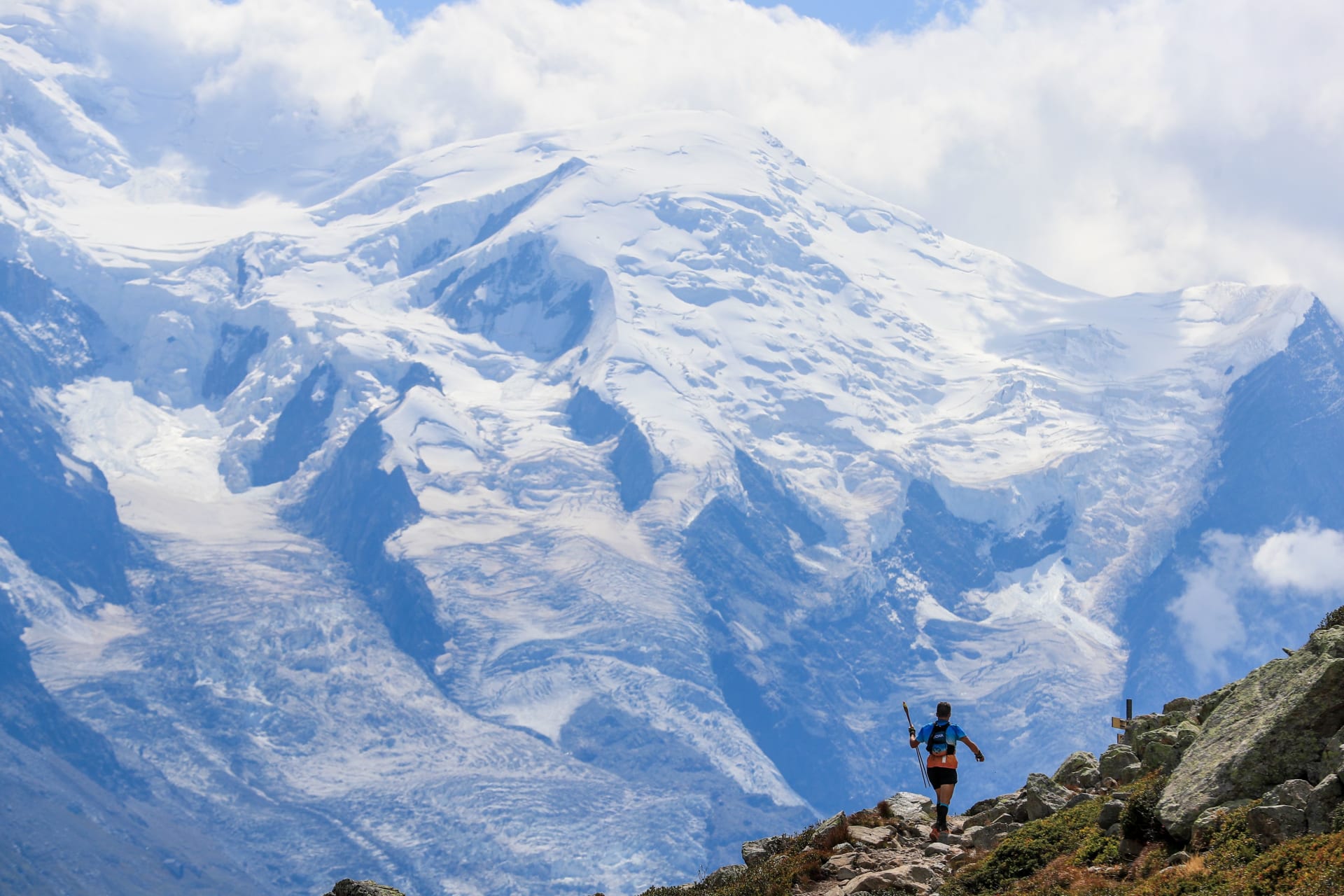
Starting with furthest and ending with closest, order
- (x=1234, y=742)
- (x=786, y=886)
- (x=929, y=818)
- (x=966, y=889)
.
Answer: (x=929, y=818), (x=786, y=886), (x=966, y=889), (x=1234, y=742)

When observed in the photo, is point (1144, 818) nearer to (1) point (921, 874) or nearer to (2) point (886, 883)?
(1) point (921, 874)

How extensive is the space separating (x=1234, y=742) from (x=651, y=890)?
20372mm

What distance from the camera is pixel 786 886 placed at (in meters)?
39.2

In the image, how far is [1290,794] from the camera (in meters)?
29.0

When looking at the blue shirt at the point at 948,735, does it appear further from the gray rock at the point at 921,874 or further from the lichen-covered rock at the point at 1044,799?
the gray rock at the point at 921,874

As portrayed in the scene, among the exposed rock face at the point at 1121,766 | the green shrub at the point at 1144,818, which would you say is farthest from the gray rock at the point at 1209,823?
the exposed rock face at the point at 1121,766

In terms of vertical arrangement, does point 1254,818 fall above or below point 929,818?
below

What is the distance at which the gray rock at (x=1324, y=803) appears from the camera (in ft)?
92.8

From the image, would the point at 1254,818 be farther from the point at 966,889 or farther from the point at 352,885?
the point at 352,885

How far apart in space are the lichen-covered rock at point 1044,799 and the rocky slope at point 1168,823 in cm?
5

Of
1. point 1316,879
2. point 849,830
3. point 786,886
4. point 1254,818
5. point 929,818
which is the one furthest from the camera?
point 929,818

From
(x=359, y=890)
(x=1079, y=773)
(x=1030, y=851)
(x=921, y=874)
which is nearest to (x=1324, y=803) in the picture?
(x=1030, y=851)

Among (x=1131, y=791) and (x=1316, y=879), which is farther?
(x=1131, y=791)

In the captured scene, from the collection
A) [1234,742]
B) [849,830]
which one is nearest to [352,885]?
[849,830]
